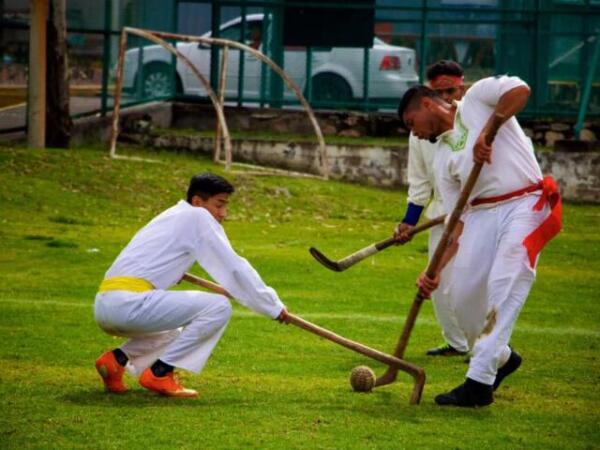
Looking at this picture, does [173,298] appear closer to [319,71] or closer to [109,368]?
[109,368]

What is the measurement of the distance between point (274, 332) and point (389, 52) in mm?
13109

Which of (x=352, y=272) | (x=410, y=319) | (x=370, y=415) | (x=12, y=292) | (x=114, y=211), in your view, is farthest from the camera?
(x=114, y=211)

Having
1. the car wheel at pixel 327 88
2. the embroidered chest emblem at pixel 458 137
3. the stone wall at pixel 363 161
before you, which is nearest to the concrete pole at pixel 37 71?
the stone wall at pixel 363 161

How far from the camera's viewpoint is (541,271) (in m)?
15.9

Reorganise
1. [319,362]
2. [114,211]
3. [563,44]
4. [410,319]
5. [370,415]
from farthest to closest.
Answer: [563,44]
[114,211]
[319,362]
[410,319]
[370,415]

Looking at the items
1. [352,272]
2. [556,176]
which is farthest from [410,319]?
[556,176]

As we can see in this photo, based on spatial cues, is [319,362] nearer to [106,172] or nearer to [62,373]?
[62,373]

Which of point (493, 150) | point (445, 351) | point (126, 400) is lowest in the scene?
point (445, 351)

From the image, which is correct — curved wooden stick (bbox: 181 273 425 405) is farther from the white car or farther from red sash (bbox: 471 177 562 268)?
the white car

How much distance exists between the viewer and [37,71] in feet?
66.7

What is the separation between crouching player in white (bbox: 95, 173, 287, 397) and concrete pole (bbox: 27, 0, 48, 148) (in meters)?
12.2

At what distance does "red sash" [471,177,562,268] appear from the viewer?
8438 millimetres

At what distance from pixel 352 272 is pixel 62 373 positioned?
6.35 meters

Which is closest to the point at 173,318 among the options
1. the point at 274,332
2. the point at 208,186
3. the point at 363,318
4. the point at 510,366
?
the point at 208,186
